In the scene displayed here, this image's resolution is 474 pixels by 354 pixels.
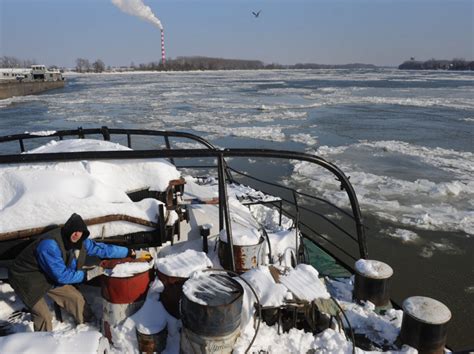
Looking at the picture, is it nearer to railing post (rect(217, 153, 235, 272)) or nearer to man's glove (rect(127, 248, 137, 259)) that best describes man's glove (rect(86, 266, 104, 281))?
man's glove (rect(127, 248, 137, 259))

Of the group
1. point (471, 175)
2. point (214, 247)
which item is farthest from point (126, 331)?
point (471, 175)

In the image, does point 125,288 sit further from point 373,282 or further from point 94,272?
point 373,282

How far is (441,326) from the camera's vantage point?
368 centimetres

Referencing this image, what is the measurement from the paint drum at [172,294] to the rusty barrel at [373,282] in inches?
90.9

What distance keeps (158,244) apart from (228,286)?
138 centimetres

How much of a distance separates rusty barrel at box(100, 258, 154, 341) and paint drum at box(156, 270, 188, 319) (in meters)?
0.19

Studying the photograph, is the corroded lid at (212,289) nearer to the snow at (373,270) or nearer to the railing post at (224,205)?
the railing post at (224,205)

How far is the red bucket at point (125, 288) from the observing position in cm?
333

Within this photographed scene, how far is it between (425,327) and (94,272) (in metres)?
3.25

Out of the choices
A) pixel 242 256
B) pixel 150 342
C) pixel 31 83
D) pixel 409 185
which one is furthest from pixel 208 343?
pixel 31 83

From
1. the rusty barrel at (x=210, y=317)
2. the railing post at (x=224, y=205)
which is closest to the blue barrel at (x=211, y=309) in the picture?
the rusty barrel at (x=210, y=317)

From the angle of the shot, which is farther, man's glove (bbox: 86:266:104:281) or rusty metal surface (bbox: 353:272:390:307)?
rusty metal surface (bbox: 353:272:390:307)

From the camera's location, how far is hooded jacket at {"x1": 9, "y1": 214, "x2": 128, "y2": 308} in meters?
3.34

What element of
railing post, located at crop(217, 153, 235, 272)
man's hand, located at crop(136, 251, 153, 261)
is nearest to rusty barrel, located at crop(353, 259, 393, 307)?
railing post, located at crop(217, 153, 235, 272)
